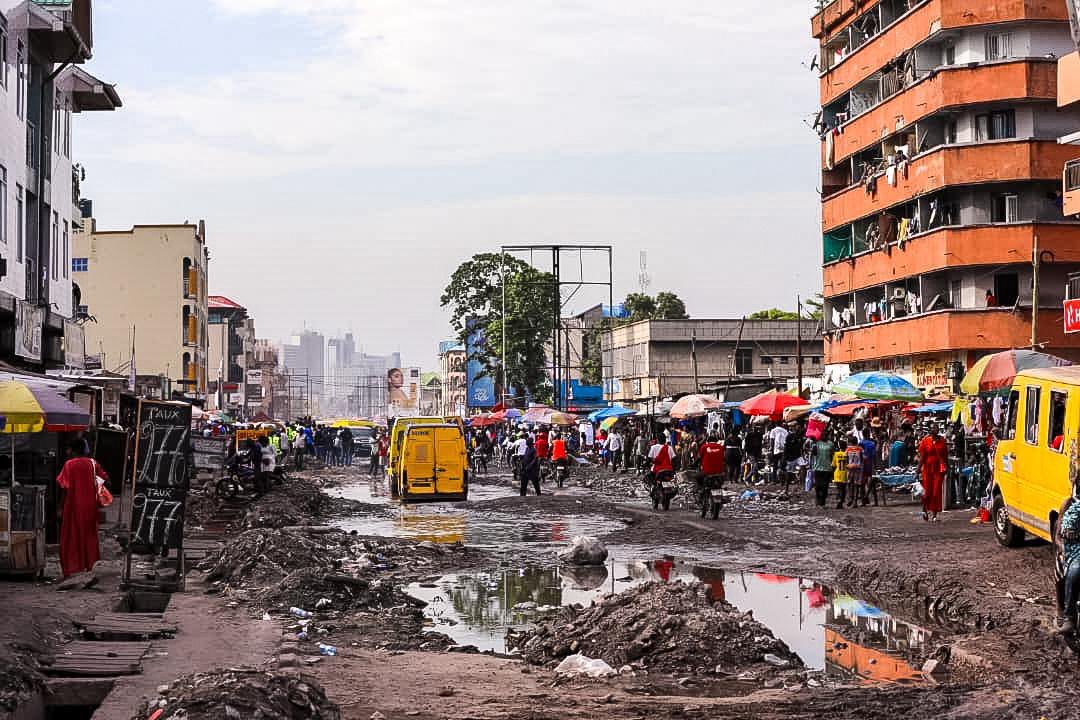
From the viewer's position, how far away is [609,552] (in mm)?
22203

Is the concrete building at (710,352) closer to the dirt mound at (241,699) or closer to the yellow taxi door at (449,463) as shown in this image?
the yellow taxi door at (449,463)

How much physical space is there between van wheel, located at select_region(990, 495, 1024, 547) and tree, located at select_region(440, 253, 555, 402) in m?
60.5

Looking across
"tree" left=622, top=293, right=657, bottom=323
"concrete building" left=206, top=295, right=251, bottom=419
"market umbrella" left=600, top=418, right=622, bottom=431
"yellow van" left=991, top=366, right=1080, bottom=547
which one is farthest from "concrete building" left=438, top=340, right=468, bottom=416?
"yellow van" left=991, top=366, right=1080, bottom=547

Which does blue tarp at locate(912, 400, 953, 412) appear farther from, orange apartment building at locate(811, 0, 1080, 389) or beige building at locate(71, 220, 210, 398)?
beige building at locate(71, 220, 210, 398)

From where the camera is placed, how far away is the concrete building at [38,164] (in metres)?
26.2

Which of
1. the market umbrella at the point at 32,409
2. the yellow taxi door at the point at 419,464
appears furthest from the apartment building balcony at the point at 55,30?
the market umbrella at the point at 32,409

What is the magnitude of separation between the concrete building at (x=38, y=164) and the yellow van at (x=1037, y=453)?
17.6m

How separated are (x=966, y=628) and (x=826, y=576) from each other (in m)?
4.59

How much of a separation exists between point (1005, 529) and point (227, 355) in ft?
347

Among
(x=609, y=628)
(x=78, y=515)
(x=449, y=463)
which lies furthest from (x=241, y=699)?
(x=449, y=463)

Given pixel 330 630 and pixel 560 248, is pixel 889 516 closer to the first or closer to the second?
pixel 330 630

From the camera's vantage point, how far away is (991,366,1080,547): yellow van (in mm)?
15703

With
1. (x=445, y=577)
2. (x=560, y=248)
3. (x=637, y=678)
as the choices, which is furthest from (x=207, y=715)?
(x=560, y=248)

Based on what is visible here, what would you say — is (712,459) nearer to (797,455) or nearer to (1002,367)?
(1002,367)
